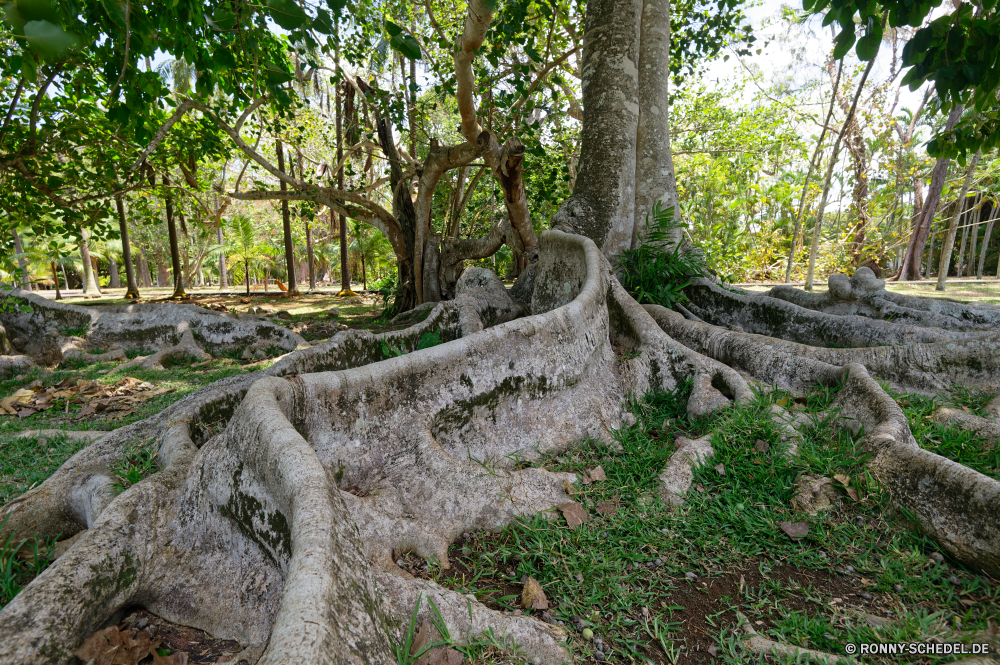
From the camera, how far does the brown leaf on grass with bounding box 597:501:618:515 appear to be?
2.67m

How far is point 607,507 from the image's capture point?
2709mm

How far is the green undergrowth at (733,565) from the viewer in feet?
6.26

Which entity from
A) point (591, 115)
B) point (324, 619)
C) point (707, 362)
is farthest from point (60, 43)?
point (591, 115)

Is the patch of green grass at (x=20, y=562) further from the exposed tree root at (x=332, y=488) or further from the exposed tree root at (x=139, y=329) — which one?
the exposed tree root at (x=139, y=329)

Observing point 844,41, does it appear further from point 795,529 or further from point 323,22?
point 323,22

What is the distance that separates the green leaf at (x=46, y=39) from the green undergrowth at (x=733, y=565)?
2345 mm

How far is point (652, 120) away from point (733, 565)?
18.0 ft

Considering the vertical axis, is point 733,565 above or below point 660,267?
below

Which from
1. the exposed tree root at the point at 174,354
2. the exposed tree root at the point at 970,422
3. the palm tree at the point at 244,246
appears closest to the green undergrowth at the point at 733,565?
the exposed tree root at the point at 970,422

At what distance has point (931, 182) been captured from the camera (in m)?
15.1

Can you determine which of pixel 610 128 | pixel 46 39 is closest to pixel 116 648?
pixel 46 39

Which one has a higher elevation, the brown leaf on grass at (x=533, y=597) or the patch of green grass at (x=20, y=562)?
the patch of green grass at (x=20, y=562)

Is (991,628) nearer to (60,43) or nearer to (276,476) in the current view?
(276,476)

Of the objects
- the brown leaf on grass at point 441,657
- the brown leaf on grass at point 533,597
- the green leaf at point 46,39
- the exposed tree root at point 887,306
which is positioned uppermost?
the green leaf at point 46,39
